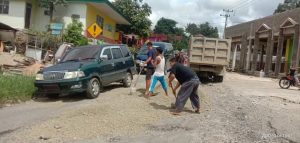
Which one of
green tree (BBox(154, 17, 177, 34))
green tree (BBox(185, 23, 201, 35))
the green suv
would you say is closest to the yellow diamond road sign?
the green suv

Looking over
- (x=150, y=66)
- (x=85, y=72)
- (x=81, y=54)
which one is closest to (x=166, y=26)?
(x=81, y=54)

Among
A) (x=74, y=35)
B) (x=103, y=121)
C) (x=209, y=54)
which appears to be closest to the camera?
(x=103, y=121)

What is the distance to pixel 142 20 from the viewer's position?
5044 centimetres

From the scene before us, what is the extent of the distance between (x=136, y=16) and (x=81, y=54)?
3527cm

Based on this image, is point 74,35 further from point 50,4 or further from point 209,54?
point 209,54

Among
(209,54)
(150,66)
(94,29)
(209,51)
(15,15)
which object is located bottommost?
(150,66)

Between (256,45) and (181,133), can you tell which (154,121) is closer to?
(181,133)

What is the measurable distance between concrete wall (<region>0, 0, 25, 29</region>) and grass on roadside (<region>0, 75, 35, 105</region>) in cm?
1874

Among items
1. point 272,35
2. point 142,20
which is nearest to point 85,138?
point 272,35

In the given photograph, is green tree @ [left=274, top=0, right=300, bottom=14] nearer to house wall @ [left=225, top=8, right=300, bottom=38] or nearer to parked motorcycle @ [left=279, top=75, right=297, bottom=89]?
house wall @ [left=225, top=8, right=300, bottom=38]

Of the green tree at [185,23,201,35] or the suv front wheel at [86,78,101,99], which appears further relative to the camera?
the green tree at [185,23,201,35]

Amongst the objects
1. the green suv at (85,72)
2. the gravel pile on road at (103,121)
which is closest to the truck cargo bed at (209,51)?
the green suv at (85,72)

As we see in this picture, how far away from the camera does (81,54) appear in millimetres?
15438

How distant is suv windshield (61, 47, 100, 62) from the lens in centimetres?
1516
